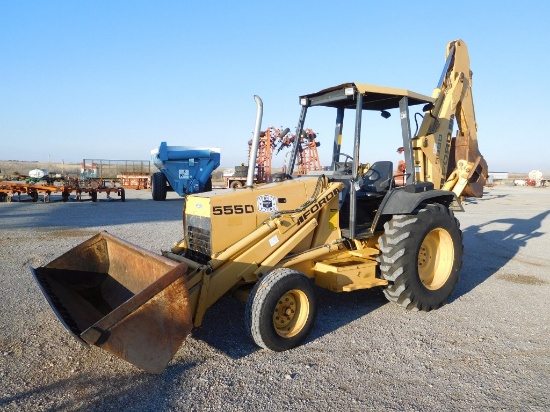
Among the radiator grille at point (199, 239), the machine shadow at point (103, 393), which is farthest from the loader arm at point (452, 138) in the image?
the machine shadow at point (103, 393)

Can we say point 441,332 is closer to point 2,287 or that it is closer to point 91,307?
point 91,307

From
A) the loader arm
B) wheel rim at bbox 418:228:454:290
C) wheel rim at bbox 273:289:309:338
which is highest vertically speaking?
the loader arm

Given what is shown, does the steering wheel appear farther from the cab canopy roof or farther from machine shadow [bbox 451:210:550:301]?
machine shadow [bbox 451:210:550:301]

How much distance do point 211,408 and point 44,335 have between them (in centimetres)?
225

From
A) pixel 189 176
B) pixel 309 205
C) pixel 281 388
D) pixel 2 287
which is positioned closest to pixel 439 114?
pixel 309 205

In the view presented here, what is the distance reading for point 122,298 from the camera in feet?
14.4

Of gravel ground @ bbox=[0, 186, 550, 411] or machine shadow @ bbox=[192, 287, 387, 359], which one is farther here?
machine shadow @ bbox=[192, 287, 387, 359]

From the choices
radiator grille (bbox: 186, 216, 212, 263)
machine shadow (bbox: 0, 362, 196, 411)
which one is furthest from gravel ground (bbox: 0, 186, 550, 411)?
radiator grille (bbox: 186, 216, 212, 263)

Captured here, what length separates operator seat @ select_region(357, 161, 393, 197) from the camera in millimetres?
5680

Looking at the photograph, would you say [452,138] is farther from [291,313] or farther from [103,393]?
A: [103,393]

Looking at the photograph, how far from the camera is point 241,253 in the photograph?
13.6 ft

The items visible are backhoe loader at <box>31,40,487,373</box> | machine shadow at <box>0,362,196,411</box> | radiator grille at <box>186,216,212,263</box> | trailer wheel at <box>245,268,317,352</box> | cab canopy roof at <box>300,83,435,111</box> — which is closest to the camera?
machine shadow at <box>0,362,196,411</box>

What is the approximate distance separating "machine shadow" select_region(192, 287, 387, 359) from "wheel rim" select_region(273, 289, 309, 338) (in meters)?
0.23

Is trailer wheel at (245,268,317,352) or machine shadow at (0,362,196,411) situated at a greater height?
trailer wheel at (245,268,317,352)
